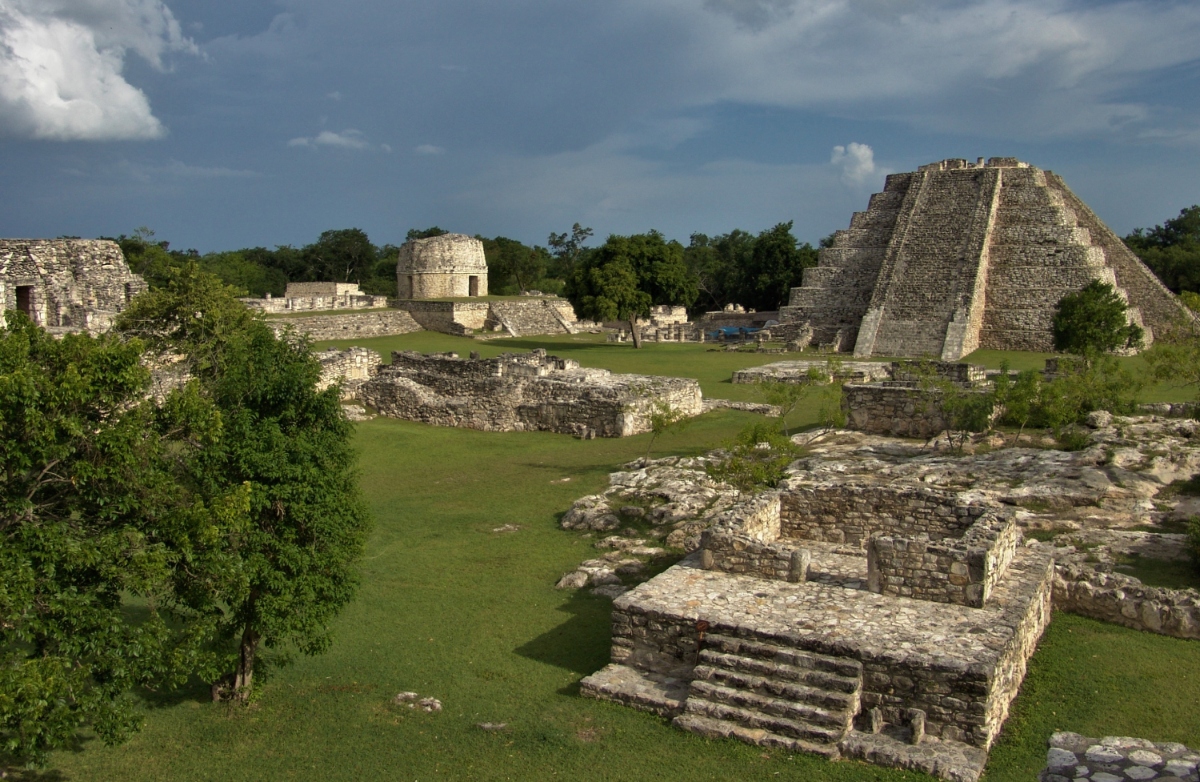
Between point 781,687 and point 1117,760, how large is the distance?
2676 mm

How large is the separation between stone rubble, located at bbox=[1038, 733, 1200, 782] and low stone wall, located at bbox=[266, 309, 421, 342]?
34.9m

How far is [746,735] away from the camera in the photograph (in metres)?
8.09

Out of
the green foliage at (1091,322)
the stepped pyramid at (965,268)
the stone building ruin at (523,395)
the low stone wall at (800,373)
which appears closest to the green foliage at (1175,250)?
the stepped pyramid at (965,268)

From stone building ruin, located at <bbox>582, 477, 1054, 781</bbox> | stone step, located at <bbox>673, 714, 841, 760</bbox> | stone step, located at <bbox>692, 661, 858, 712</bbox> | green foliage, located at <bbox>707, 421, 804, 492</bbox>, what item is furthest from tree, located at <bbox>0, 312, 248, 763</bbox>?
green foliage, located at <bbox>707, 421, 804, 492</bbox>

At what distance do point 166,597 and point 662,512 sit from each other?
815 cm

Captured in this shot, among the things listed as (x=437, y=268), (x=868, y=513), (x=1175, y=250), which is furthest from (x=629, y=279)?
(x=1175, y=250)

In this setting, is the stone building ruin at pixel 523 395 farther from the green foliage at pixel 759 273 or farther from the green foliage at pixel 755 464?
the green foliage at pixel 759 273

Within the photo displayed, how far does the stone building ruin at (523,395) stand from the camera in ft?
73.8

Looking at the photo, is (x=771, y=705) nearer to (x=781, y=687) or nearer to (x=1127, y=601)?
(x=781, y=687)

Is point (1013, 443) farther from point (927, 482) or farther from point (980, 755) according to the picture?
point (980, 755)

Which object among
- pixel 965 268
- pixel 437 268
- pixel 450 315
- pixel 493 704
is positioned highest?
pixel 437 268

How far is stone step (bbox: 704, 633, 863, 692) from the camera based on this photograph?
833 cm

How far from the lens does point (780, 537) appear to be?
12.8 m

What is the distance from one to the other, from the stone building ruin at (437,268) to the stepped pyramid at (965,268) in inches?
660
